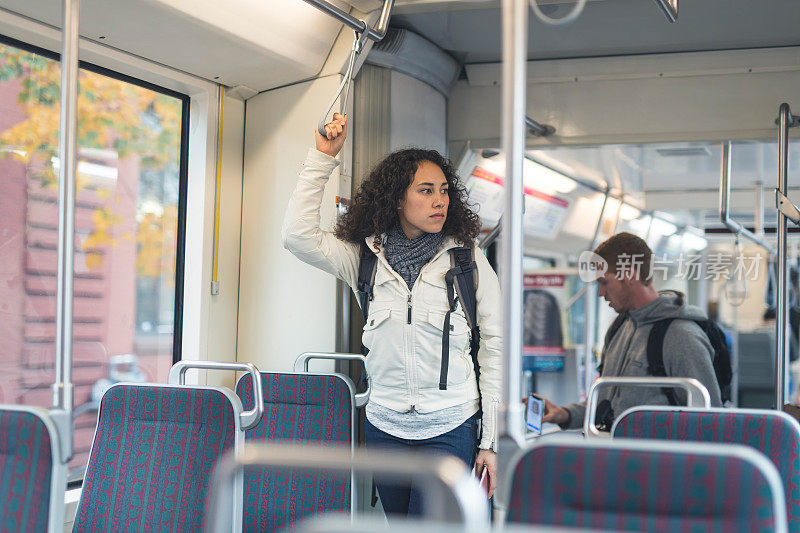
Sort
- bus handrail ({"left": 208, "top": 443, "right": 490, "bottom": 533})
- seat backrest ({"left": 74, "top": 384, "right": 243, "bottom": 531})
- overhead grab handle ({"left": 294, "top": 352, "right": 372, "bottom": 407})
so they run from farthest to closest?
1. overhead grab handle ({"left": 294, "top": 352, "right": 372, "bottom": 407})
2. seat backrest ({"left": 74, "top": 384, "right": 243, "bottom": 531})
3. bus handrail ({"left": 208, "top": 443, "right": 490, "bottom": 533})

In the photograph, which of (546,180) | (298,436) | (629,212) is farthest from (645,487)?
(546,180)

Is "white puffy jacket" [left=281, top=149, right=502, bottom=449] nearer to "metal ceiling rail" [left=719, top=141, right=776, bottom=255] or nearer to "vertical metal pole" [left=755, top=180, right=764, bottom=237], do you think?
"metal ceiling rail" [left=719, top=141, right=776, bottom=255]

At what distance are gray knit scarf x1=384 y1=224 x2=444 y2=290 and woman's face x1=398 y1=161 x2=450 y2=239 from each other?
4cm

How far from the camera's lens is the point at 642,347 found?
3.64 metres

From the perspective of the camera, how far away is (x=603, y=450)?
1.39m

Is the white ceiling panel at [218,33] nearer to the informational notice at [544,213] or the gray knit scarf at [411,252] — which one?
the gray knit scarf at [411,252]

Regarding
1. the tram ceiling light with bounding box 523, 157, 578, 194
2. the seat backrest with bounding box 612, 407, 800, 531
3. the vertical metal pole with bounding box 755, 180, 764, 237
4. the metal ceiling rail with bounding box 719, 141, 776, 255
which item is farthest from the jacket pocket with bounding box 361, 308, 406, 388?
the vertical metal pole with bounding box 755, 180, 764, 237

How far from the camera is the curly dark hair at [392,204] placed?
9.88 ft

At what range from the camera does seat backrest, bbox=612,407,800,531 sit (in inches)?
77.9

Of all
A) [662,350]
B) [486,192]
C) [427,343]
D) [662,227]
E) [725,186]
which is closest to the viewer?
[427,343]

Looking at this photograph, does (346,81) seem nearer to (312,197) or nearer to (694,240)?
(312,197)

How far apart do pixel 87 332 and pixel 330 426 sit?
118cm

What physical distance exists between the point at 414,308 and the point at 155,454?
92cm

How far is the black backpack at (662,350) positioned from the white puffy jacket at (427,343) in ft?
3.50
